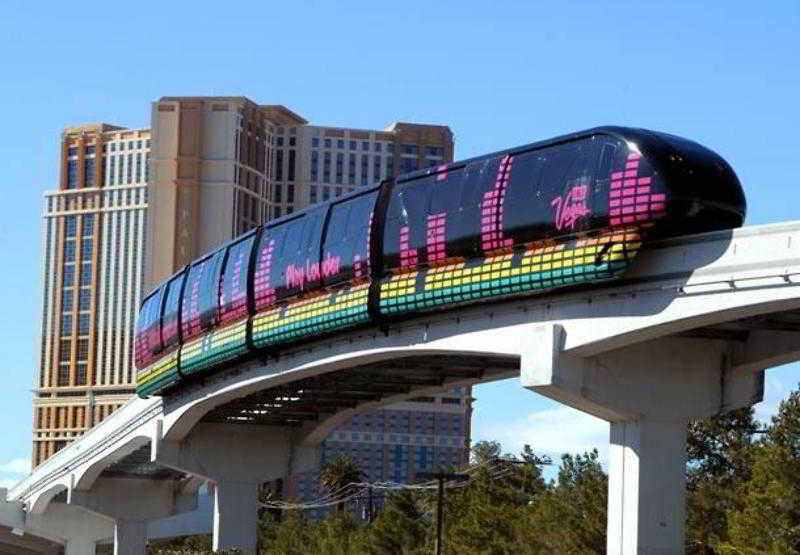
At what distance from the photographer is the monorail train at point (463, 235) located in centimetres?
3522

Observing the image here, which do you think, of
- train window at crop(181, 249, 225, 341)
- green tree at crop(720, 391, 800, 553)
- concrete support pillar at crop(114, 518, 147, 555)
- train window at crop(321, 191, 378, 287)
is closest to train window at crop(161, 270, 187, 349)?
train window at crop(181, 249, 225, 341)

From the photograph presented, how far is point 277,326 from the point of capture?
49.7m

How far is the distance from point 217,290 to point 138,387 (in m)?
11.8

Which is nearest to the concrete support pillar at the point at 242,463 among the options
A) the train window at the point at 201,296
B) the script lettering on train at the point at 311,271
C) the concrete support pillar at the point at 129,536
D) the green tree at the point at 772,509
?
the train window at the point at 201,296

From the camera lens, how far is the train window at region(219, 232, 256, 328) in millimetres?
52250

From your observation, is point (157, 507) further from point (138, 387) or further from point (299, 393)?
point (299, 393)

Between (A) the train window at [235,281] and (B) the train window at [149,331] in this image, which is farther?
(B) the train window at [149,331]

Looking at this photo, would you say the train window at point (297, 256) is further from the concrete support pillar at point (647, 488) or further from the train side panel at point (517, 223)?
the concrete support pillar at point (647, 488)

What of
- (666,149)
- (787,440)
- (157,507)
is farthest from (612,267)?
(157,507)

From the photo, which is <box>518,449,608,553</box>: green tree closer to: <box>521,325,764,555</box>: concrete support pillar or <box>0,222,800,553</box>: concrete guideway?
<box>0,222,800,553</box>: concrete guideway

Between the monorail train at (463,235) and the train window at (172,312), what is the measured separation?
8.89 ft

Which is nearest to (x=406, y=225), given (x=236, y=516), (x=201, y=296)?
(x=201, y=296)

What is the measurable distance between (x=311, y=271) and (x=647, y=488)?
12826mm

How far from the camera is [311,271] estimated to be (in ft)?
156
